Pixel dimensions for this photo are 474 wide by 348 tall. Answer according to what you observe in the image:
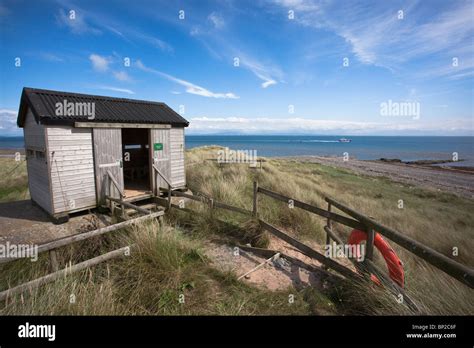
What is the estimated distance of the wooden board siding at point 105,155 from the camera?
323 inches

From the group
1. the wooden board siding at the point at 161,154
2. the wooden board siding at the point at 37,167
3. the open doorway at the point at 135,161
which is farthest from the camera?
the open doorway at the point at 135,161

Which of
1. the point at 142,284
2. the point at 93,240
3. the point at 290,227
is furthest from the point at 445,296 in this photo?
the point at 93,240

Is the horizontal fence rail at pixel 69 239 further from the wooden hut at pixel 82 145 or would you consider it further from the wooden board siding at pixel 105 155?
the wooden board siding at pixel 105 155

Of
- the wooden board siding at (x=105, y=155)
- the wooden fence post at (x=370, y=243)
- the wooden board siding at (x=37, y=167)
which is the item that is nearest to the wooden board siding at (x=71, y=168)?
the wooden board siding at (x=105, y=155)

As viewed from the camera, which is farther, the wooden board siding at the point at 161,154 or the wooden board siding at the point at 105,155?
the wooden board siding at the point at 161,154

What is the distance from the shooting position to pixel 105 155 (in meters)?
8.45

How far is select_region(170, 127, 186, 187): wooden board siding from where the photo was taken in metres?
10.6

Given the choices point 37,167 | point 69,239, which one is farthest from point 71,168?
point 69,239

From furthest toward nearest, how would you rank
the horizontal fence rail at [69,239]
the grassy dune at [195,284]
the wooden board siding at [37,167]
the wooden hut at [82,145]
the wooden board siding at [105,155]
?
the wooden board siding at [105,155]
the wooden board siding at [37,167]
the wooden hut at [82,145]
the horizontal fence rail at [69,239]
the grassy dune at [195,284]

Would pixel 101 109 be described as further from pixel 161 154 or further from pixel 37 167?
pixel 37 167

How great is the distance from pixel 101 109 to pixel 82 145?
1599 millimetres

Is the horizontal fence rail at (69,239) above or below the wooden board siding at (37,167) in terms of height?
below

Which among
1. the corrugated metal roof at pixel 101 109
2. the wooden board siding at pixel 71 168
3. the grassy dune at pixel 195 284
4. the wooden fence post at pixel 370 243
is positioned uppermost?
the corrugated metal roof at pixel 101 109
